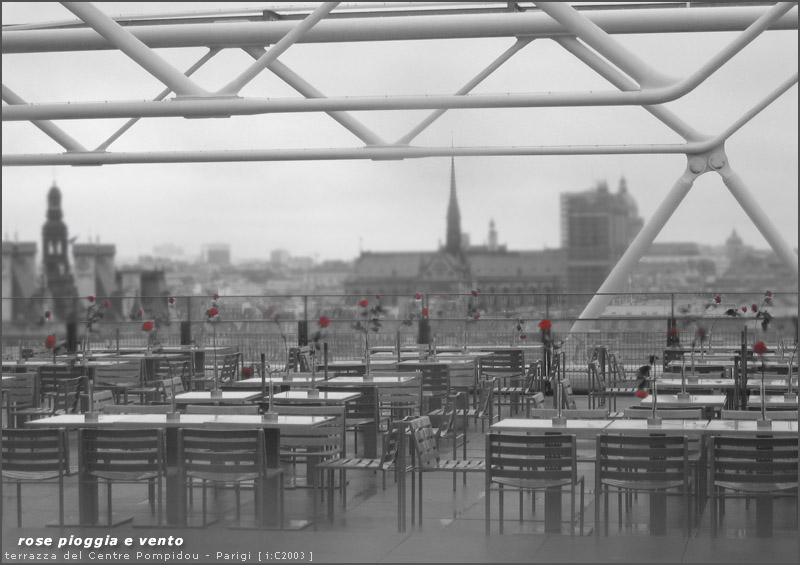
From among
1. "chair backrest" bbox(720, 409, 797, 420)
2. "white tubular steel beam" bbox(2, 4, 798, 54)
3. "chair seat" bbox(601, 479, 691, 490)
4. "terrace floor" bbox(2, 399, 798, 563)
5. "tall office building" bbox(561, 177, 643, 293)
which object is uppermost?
"tall office building" bbox(561, 177, 643, 293)

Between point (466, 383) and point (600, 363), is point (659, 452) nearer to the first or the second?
point (466, 383)

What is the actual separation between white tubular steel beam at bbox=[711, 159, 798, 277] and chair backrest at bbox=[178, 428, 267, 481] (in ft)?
42.0

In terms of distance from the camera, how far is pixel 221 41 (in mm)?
9422

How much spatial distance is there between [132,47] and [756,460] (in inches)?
162

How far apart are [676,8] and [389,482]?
16.0 ft

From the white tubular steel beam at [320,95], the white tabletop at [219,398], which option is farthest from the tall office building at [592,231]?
the white tubular steel beam at [320,95]

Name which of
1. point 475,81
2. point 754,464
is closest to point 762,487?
point 754,464

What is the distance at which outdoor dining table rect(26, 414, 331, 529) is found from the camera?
22.8 ft

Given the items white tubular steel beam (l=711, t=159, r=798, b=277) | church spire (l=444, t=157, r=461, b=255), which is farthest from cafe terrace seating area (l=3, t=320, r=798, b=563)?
church spire (l=444, t=157, r=461, b=255)

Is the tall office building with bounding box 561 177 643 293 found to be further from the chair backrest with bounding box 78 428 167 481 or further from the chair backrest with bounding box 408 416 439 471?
→ the chair backrest with bounding box 78 428 167 481

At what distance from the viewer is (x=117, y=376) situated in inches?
465

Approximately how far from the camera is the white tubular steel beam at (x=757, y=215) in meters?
17.9

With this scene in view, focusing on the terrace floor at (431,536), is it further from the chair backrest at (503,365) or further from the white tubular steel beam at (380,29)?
the chair backrest at (503,365)

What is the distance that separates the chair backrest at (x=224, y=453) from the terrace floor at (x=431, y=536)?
0.35 m
